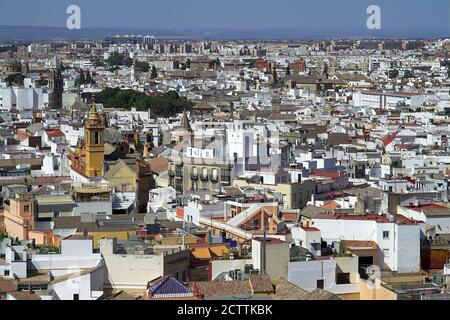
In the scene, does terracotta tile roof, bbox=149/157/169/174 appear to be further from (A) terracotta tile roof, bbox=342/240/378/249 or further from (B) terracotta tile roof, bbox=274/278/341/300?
(B) terracotta tile roof, bbox=274/278/341/300

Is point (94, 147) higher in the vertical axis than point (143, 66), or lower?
lower

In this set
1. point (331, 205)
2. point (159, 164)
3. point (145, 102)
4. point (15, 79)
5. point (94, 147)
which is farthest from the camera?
point (15, 79)

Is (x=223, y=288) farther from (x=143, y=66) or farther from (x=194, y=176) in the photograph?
(x=143, y=66)

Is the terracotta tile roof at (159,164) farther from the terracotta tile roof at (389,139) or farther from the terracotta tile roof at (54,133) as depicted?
the terracotta tile roof at (389,139)

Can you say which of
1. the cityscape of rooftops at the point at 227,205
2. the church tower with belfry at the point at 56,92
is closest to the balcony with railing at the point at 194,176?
the cityscape of rooftops at the point at 227,205

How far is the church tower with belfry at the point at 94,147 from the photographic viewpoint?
9227mm

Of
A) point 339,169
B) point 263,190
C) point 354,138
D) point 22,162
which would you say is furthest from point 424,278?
point 354,138

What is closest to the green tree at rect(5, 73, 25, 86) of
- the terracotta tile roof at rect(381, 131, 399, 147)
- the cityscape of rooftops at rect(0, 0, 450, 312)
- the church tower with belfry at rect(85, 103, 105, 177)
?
the cityscape of rooftops at rect(0, 0, 450, 312)

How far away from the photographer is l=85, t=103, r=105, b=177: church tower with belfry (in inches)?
363

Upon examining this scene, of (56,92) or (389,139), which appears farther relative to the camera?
(56,92)

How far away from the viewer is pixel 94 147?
30.7 ft

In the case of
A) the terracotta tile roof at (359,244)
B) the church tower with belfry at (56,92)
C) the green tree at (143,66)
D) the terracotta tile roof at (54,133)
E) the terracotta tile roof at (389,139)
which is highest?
the green tree at (143,66)

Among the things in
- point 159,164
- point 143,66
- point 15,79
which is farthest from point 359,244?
point 143,66
